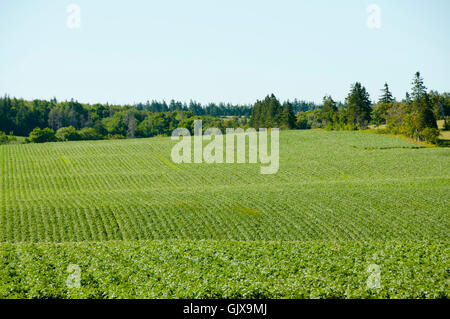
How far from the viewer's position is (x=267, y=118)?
123 metres

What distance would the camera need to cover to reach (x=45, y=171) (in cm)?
5700

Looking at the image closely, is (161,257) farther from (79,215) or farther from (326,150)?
(326,150)

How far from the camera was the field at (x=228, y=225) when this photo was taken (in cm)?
1480

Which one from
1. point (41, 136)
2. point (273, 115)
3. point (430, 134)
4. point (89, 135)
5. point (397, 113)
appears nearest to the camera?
point (430, 134)

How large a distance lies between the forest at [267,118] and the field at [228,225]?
2474 centimetres

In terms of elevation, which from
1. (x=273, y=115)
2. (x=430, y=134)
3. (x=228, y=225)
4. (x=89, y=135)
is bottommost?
(x=228, y=225)

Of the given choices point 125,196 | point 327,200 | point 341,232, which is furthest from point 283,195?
point 125,196

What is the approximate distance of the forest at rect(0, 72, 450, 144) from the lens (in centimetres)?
9169

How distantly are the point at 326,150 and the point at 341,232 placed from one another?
143 feet

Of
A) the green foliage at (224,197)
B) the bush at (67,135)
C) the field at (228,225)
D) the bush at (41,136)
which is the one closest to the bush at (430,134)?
the field at (228,225)

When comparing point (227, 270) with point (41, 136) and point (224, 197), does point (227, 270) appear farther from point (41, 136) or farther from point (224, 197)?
point (41, 136)

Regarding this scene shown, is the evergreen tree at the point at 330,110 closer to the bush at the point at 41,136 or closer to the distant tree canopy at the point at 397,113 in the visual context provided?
the distant tree canopy at the point at 397,113

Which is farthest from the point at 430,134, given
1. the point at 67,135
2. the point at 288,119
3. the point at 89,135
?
the point at 89,135

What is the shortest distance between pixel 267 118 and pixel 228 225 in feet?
316
